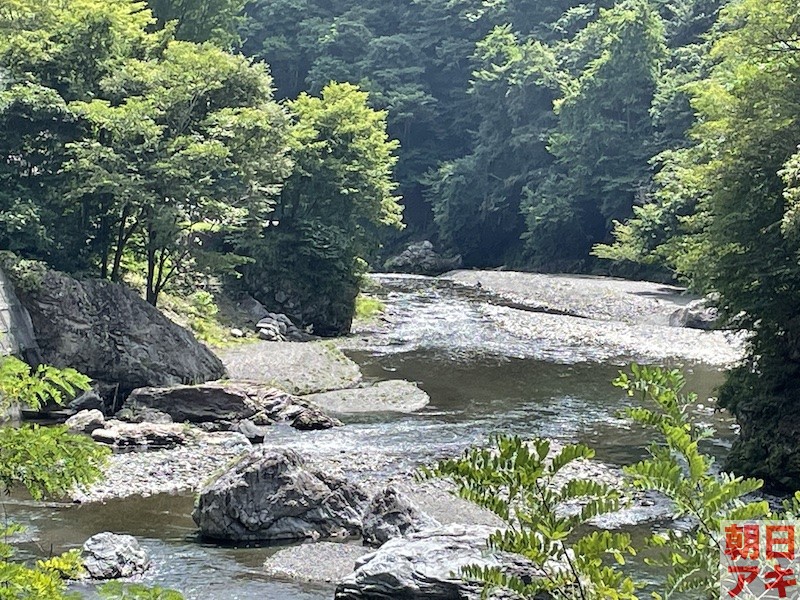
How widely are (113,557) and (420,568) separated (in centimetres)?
397

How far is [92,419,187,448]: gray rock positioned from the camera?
18.3 m

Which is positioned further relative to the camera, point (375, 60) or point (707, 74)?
point (375, 60)

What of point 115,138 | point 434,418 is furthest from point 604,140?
point 434,418

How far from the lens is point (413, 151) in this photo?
231ft

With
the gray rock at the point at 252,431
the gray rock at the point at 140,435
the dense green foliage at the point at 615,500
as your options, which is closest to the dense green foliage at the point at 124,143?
the gray rock at the point at 140,435

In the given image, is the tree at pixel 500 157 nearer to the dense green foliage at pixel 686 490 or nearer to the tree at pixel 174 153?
the tree at pixel 174 153

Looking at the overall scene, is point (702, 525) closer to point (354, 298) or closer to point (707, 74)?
point (354, 298)

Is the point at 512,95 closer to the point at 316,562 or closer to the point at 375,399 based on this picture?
the point at 375,399

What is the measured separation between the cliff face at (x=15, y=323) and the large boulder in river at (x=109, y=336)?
0.79ft

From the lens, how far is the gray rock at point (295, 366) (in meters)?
24.7

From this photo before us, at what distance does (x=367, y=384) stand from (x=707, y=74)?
33079 mm

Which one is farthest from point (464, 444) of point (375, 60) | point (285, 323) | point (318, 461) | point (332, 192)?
point (375, 60)

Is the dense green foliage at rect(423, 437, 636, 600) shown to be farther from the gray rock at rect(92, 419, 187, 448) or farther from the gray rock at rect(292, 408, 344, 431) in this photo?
the gray rock at rect(292, 408, 344, 431)

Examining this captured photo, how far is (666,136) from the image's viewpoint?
173 ft
